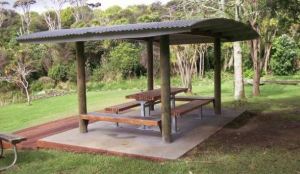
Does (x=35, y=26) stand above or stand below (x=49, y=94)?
above

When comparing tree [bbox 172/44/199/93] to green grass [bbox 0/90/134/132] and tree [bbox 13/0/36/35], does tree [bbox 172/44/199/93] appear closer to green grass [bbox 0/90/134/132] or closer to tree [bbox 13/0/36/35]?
green grass [bbox 0/90/134/132]

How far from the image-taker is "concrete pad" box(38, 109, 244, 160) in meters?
6.41

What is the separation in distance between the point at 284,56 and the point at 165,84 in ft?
56.2

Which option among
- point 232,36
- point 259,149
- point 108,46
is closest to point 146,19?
point 108,46

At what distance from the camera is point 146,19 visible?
91.6ft

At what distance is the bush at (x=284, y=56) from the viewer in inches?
870

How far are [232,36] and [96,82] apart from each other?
13.7m

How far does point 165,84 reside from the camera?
22.1 feet

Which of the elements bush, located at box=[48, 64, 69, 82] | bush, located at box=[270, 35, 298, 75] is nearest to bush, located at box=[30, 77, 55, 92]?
bush, located at box=[48, 64, 69, 82]

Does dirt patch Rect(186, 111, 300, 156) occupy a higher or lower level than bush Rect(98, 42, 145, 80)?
lower

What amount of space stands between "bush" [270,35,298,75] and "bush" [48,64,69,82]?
39.8 ft

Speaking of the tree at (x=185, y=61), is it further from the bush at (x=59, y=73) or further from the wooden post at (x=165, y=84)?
the bush at (x=59, y=73)

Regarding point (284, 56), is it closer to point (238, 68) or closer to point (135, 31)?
point (238, 68)

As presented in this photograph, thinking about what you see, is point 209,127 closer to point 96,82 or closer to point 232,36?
point 232,36
